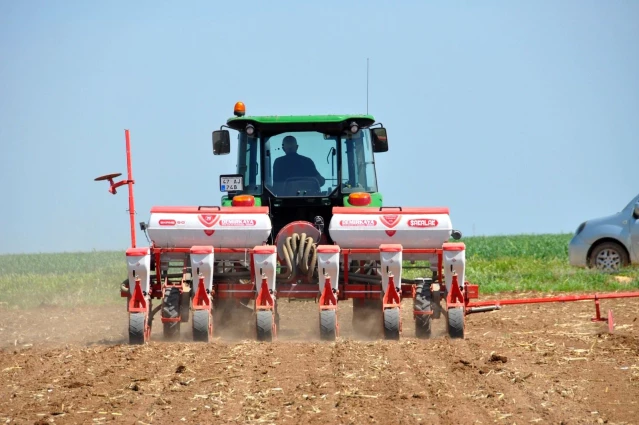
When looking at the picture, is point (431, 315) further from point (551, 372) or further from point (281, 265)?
point (551, 372)

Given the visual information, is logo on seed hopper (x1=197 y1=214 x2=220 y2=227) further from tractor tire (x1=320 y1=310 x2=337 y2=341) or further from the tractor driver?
tractor tire (x1=320 y1=310 x2=337 y2=341)

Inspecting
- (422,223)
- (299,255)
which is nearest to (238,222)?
(299,255)

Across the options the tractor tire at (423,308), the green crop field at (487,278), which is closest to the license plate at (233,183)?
the tractor tire at (423,308)

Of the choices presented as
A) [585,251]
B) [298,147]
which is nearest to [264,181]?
[298,147]

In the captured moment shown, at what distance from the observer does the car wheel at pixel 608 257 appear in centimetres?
2083

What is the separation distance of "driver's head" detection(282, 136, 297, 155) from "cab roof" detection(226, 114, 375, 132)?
128mm

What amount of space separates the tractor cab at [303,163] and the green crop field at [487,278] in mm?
6540

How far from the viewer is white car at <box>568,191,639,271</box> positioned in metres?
20.6

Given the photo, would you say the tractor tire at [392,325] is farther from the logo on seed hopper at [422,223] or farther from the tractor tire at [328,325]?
the logo on seed hopper at [422,223]

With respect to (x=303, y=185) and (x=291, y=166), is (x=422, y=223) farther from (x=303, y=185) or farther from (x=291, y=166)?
(x=291, y=166)

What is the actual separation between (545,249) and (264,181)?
1974 cm

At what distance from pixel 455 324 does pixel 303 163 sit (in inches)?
120

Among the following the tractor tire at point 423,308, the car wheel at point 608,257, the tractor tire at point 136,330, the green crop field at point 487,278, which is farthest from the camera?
the car wheel at point 608,257

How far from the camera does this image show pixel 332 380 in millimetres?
8664
